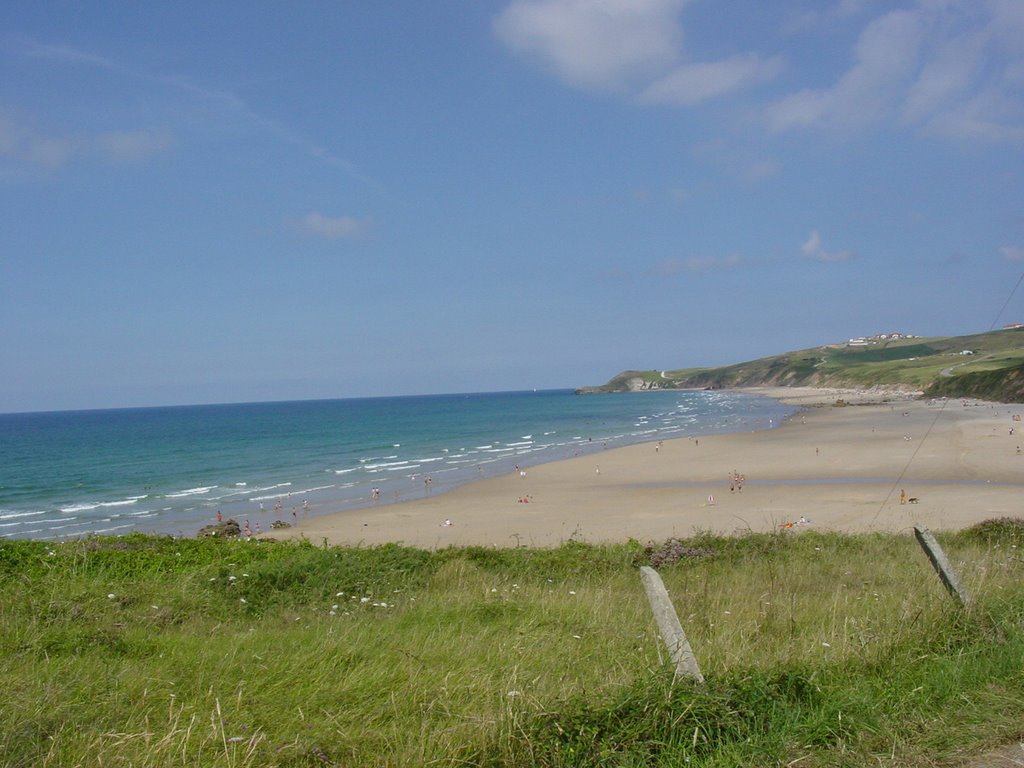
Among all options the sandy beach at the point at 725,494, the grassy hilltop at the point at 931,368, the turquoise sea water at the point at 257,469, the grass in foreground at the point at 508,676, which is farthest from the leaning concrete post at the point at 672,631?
the turquoise sea water at the point at 257,469

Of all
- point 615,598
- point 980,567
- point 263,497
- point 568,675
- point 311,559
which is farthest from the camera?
point 263,497

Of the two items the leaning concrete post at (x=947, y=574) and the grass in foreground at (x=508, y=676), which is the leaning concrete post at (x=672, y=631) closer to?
the grass in foreground at (x=508, y=676)

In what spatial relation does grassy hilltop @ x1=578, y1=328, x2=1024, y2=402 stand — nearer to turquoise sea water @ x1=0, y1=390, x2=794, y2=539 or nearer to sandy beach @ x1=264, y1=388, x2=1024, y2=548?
sandy beach @ x1=264, y1=388, x2=1024, y2=548

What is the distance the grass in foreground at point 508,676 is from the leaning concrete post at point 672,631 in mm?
104

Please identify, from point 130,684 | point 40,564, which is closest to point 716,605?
point 130,684

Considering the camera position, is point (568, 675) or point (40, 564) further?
point (40, 564)

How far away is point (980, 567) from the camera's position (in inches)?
309

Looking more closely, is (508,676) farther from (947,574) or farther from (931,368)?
(931,368)

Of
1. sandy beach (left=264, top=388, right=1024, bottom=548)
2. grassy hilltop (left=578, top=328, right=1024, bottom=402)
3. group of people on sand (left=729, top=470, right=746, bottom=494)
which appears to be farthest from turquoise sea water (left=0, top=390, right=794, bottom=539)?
grassy hilltop (left=578, top=328, right=1024, bottom=402)

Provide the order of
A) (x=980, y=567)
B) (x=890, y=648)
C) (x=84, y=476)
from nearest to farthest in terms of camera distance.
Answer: (x=890, y=648) < (x=980, y=567) < (x=84, y=476)

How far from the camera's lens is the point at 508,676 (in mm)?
4945

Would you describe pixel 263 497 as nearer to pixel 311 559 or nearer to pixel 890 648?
pixel 311 559

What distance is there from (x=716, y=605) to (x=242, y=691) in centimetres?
428

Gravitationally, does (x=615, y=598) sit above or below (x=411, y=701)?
below
